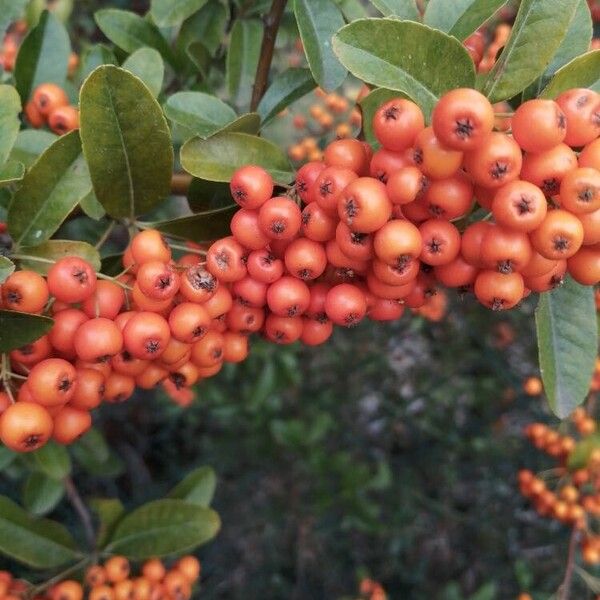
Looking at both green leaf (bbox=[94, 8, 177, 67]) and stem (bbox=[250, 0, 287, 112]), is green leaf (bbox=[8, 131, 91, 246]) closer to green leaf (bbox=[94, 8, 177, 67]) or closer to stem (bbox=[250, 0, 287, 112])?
stem (bbox=[250, 0, 287, 112])

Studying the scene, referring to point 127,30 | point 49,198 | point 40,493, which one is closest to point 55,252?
point 49,198

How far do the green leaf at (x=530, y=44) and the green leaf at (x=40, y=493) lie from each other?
2.55 m

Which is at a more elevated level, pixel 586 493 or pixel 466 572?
pixel 586 493

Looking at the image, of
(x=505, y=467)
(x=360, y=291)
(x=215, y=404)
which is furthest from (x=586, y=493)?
(x=360, y=291)

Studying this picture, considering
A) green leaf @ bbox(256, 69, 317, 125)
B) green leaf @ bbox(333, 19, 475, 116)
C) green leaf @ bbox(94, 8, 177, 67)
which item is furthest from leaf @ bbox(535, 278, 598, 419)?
green leaf @ bbox(94, 8, 177, 67)

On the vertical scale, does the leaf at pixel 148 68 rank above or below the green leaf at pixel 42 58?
above

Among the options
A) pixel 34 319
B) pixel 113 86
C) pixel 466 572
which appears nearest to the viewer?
pixel 34 319

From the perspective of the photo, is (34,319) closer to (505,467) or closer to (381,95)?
(381,95)

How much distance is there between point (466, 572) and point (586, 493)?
5.90ft

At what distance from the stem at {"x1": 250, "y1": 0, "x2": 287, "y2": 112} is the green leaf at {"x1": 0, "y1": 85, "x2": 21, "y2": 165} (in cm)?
77

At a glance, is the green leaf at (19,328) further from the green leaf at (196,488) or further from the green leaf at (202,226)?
the green leaf at (196,488)

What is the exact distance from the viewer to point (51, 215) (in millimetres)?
1685

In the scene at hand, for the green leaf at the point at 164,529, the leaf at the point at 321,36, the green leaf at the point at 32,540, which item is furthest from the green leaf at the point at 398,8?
the green leaf at the point at 32,540

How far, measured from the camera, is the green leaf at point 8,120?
1600 millimetres
